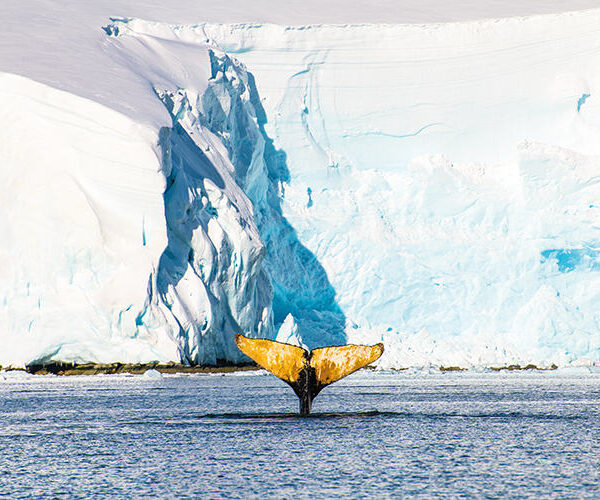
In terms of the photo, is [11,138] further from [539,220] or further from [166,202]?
[539,220]

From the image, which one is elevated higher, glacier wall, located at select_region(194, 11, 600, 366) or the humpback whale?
glacier wall, located at select_region(194, 11, 600, 366)

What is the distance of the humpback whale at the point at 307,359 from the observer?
16922 millimetres

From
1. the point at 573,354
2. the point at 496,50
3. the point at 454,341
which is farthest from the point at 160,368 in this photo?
the point at 496,50

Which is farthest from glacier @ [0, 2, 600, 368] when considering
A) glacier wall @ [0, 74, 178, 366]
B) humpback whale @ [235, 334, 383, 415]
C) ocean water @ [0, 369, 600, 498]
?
humpback whale @ [235, 334, 383, 415]

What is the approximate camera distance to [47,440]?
51.4 ft

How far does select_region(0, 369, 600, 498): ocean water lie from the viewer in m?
10.9

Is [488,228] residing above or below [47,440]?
above

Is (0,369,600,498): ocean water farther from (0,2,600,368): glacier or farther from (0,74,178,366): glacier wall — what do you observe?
(0,2,600,368): glacier

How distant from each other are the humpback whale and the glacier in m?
16.2

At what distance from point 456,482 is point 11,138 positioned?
3002 cm

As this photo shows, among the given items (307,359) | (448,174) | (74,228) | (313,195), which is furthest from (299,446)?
(448,174)

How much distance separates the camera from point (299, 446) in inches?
560

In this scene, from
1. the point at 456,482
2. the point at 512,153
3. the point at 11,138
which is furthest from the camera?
the point at 512,153

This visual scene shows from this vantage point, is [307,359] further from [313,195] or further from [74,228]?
[313,195]
